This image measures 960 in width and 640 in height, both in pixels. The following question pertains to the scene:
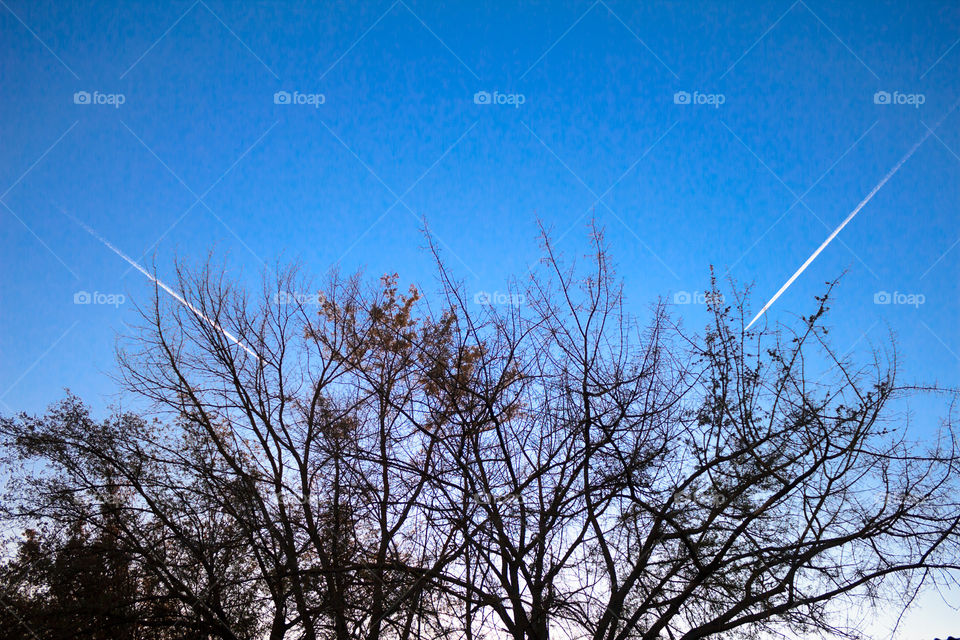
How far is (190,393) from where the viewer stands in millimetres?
13031

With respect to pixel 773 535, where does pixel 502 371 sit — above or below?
above

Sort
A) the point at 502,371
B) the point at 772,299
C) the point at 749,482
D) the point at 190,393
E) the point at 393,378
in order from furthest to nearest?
the point at 190,393, the point at 393,378, the point at 502,371, the point at 772,299, the point at 749,482

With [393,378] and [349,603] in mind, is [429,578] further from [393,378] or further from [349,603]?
[393,378]

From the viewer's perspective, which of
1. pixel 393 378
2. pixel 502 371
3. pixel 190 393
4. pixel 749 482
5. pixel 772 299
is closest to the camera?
pixel 749 482

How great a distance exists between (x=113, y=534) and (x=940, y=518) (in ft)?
43.8

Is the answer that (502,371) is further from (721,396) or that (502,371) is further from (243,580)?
(243,580)

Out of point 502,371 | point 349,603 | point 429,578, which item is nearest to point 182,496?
point 349,603

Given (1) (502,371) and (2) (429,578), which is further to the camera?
(1) (502,371)

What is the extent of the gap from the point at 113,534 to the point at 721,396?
10730 millimetres

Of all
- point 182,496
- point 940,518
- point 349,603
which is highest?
point 182,496

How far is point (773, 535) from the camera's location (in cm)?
915

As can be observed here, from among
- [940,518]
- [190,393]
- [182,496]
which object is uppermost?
[190,393]

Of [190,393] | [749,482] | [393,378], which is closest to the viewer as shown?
[749,482]

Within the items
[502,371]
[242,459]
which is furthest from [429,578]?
[242,459]
